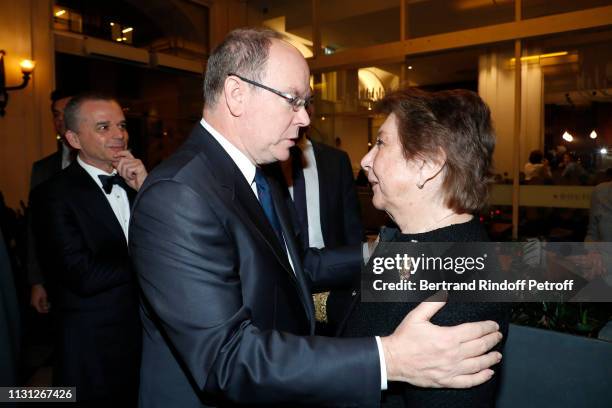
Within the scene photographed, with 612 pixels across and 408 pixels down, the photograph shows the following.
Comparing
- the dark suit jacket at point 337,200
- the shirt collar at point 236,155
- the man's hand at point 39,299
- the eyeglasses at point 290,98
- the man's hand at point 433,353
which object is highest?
the eyeglasses at point 290,98

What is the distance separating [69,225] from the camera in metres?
2.13

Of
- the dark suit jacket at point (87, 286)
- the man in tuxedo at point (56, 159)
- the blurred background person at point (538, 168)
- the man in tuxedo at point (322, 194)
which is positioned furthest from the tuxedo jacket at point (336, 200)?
the blurred background person at point (538, 168)

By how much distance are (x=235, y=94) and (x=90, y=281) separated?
4.05ft

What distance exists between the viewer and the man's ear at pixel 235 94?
141cm

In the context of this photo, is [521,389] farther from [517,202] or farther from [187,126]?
[187,126]

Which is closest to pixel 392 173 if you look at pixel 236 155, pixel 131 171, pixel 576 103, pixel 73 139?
pixel 236 155

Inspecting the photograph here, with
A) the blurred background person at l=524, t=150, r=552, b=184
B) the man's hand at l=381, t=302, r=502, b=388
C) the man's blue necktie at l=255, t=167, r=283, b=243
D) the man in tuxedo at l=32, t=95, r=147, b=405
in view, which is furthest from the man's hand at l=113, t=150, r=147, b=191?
the blurred background person at l=524, t=150, r=552, b=184

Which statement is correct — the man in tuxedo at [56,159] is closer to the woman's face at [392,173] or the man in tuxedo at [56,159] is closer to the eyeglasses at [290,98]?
the eyeglasses at [290,98]

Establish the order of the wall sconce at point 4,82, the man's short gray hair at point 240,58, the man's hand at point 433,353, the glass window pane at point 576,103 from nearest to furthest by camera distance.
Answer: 1. the man's hand at point 433,353
2. the man's short gray hair at point 240,58
3. the glass window pane at point 576,103
4. the wall sconce at point 4,82

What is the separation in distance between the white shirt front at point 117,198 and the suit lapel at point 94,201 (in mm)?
36

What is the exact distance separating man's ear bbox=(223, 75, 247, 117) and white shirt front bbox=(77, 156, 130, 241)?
1.25m

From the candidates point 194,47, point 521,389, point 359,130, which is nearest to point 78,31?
point 194,47

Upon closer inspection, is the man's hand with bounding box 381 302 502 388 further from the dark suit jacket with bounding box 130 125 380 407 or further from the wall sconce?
the wall sconce

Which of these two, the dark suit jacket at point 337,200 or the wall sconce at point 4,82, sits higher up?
the wall sconce at point 4,82
